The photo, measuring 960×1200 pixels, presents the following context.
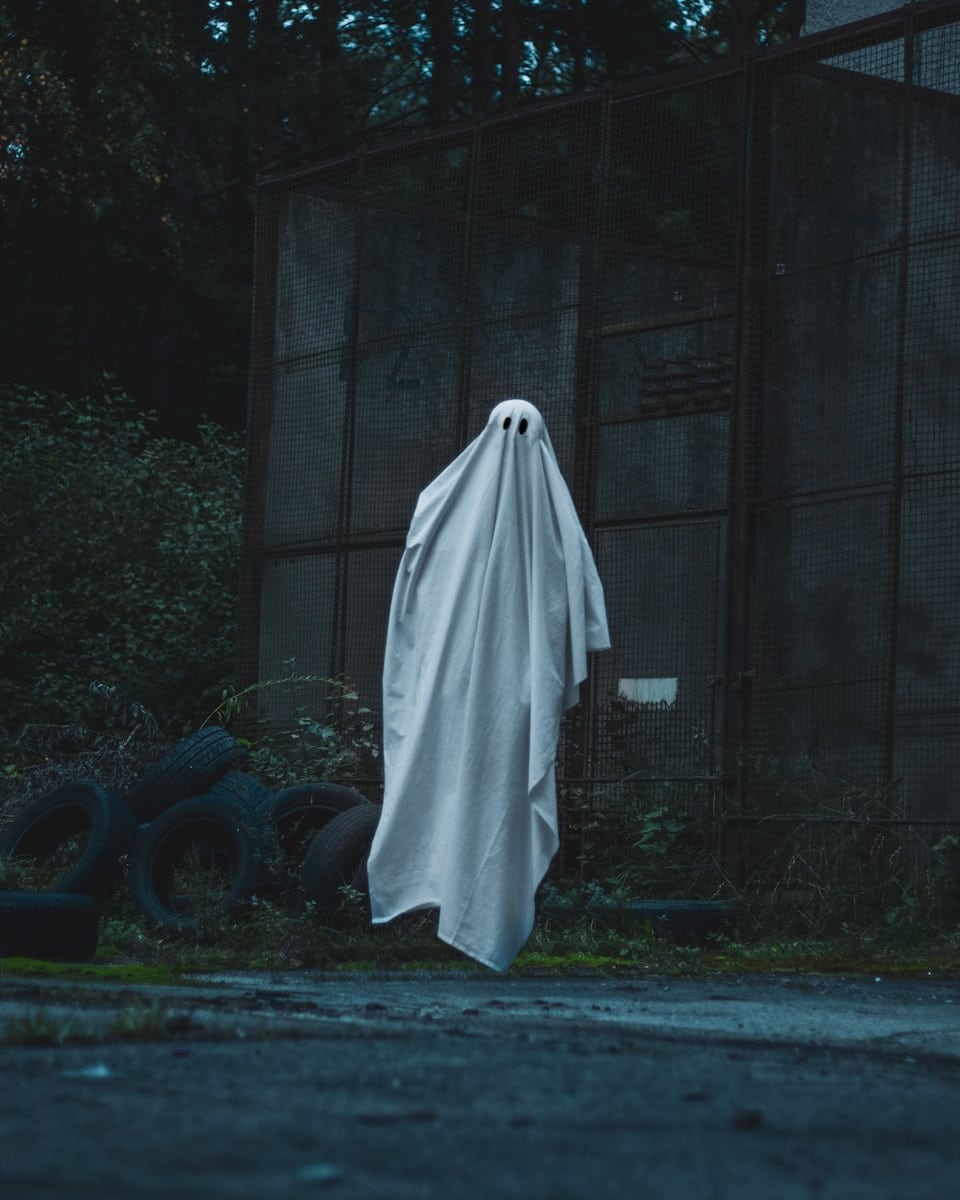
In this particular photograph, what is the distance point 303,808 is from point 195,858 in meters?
0.56

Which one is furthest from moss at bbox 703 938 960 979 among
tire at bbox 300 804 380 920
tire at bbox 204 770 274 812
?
tire at bbox 204 770 274 812

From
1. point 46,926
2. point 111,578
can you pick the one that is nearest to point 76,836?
point 46,926

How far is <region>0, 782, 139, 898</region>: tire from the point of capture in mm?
8867

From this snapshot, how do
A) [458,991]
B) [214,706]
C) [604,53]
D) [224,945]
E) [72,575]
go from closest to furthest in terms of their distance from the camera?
[458,991] → [224,945] → [214,706] → [72,575] → [604,53]

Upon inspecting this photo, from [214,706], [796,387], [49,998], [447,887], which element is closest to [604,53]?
[214,706]

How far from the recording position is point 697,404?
35.7ft

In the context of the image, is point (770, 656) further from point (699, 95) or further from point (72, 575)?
point (72, 575)

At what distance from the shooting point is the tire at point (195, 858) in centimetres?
851

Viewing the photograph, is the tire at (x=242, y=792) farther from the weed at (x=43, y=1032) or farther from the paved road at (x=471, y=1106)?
the weed at (x=43, y=1032)

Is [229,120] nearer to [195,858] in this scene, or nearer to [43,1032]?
[195,858]

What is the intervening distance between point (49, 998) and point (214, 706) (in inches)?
336

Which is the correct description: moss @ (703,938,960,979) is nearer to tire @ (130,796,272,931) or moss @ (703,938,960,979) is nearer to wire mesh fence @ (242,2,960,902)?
wire mesh fence @ (242,2,960,902)

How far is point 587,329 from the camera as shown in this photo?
36.1ft

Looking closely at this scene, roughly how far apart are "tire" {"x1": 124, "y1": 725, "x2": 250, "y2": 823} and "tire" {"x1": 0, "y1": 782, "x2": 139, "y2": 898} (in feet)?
0.89
